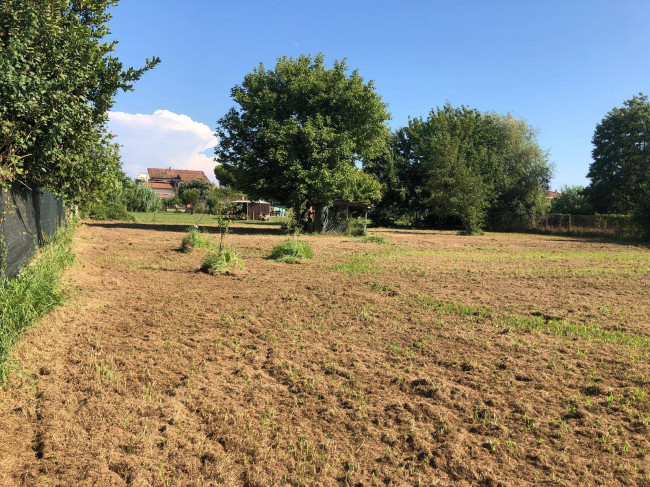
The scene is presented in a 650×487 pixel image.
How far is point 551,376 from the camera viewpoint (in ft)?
13.6

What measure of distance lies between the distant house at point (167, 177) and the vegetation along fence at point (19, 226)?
85878 millimetres

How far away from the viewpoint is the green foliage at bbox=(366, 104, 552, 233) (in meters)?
35.5

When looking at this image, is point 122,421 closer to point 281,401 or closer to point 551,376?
point 281,401

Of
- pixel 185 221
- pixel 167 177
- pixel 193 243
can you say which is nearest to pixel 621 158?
pixel 185 221

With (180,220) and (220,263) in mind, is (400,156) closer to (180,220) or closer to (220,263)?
(180,220)

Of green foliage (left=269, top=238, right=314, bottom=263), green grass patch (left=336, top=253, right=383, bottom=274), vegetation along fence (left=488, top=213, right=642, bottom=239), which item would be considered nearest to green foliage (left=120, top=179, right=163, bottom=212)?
vegetation along fence (left=488, top=213, right=642, bottom=239)

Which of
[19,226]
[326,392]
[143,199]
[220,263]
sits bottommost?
[326,392]

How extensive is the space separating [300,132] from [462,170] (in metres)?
17.3

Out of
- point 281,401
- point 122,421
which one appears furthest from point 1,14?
point 281,401

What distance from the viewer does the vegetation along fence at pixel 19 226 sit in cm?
509

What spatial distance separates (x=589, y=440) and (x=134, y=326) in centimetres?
516

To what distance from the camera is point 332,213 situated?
28953mm

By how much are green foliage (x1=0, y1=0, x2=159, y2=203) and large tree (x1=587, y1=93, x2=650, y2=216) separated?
45901 millimetres

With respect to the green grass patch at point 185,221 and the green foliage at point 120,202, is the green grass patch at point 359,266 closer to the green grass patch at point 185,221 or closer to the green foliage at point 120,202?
the green foliage at point 120,202
